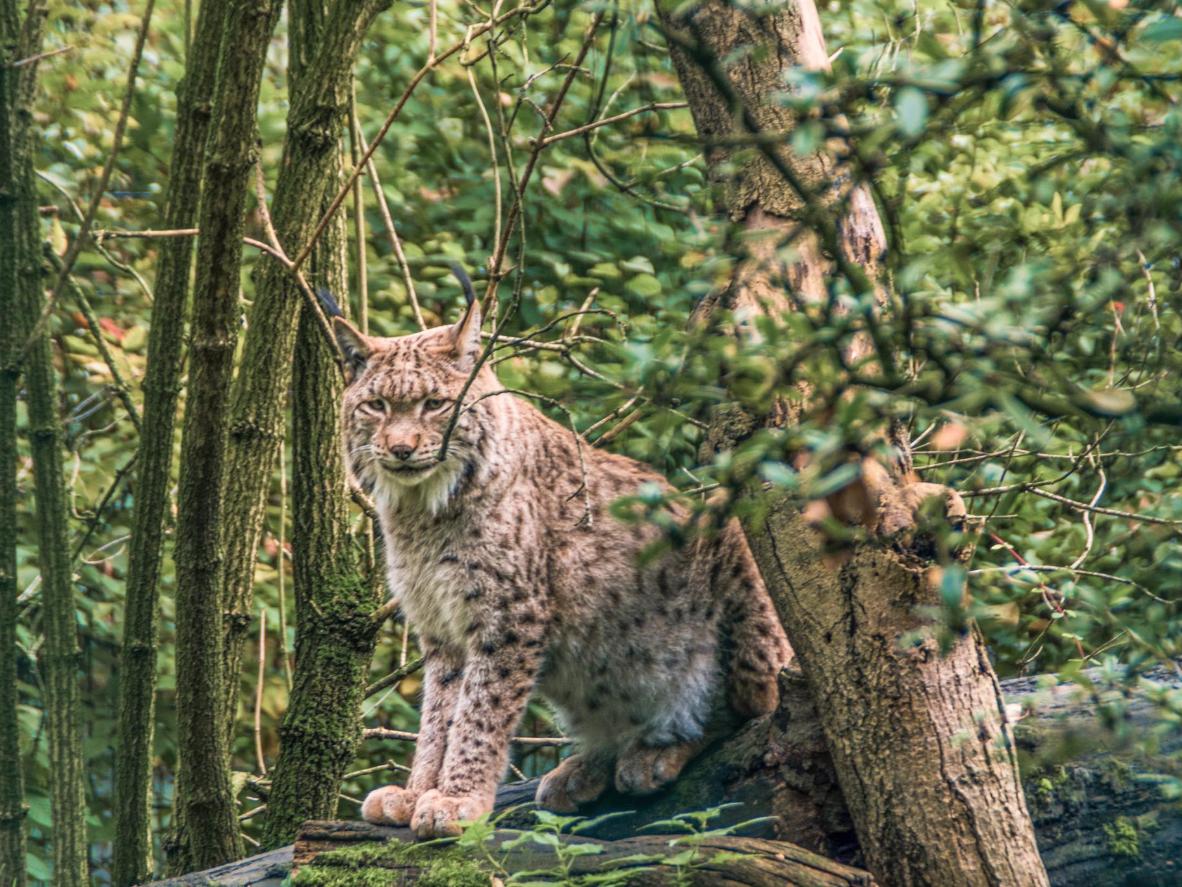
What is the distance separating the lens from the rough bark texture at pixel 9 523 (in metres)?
4.54

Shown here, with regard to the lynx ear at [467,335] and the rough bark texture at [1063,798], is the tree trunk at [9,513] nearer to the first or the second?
the lynx ear at [467,335]

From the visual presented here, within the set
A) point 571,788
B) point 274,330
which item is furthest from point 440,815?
point 274,330

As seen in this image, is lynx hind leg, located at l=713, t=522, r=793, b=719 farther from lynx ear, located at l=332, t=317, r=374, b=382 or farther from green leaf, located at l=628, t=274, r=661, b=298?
lynx ear, located at l=332, t=317, r=374, b=382

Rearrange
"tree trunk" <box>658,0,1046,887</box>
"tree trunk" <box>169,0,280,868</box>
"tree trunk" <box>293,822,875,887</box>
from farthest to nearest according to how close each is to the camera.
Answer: "tree trunk" <box>169,0,280,868</box> → "tree trunk" <box>658,0,1046,887</box> → "tree trunk" <box>293,822,875,887</box>

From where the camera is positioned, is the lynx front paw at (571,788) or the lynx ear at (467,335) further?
the lynx ear at (467,335)

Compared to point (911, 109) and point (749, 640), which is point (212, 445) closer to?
point (749, 640)

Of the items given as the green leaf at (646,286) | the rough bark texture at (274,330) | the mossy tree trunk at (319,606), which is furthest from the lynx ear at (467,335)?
the green leaf at (646,286)

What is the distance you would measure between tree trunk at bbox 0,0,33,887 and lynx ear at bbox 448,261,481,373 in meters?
1.43

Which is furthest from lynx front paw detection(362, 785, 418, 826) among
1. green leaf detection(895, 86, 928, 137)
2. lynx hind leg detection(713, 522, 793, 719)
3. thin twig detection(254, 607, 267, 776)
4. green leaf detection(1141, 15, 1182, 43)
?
green leaf detection(1141, 15, 1182, 43)

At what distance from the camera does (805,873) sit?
3244 millimetres

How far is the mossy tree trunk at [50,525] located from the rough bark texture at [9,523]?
0.04 ft

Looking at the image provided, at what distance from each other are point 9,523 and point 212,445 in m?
1.23

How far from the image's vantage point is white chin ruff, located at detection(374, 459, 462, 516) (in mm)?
4523

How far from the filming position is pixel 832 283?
79.4 inches
